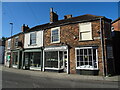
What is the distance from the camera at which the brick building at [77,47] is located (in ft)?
36.9

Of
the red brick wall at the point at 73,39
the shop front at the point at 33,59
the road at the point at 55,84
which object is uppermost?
the red brick wall at the point at 73,39

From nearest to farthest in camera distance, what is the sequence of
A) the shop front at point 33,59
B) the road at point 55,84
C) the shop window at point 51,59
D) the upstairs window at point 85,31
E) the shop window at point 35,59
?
the road at point 55,84
the upstairs window at point 85,31
the shop window at point 51,59
the shop front at point 33,59
the shop window at point 35,59

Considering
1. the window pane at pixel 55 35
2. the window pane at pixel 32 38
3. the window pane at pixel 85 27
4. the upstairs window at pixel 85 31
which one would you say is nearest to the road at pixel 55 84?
the upstairs window at pixel 85 31

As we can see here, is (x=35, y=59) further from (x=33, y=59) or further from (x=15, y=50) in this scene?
(x=15, y=50)

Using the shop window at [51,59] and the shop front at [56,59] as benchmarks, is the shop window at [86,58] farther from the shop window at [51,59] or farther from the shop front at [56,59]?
the shop window at [51,59]

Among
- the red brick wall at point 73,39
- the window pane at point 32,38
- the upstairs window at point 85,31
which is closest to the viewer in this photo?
the red brick wall at point 73,39

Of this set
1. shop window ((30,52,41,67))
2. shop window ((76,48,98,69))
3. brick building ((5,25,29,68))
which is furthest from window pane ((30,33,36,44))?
shop window ((76,48,98,69))

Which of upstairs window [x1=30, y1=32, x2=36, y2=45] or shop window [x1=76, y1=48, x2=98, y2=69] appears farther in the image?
upstairs window [x1=30, y1=32, x2=36, y2=45]

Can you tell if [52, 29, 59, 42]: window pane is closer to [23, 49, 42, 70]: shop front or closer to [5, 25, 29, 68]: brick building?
[23, 49, 42, 70]: shop front

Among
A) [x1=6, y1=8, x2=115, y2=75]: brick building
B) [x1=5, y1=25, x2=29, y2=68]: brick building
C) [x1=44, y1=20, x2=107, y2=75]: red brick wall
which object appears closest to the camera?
[x1=6, y1=8, x2=115, y2=75]: brick building

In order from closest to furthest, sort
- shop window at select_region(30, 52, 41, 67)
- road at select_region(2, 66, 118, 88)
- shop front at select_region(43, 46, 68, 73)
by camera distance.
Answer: road at select_region(2, 66, 118, 88)
shop front at select_region(43, 46, 68, 73)
shop window at select_region(30, 52, 41, 67)

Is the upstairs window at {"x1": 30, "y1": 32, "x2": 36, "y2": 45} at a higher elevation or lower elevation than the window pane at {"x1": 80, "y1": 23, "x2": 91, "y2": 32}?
lower

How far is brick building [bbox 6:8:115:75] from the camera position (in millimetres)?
11234

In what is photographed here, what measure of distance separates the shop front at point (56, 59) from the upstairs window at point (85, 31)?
7.42ft
